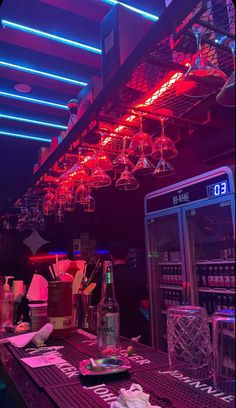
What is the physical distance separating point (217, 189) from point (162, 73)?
4.35 ft

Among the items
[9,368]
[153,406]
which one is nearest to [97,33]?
[9,368]

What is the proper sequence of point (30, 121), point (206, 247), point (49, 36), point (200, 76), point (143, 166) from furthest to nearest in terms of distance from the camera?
point (30, 121), point (206, 247), point (49, 36), point (143, 166), point (200, 76)

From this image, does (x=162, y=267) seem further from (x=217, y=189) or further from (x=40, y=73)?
(x=40, y=73)

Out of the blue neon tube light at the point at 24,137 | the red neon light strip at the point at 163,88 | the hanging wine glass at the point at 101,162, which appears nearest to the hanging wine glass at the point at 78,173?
the hanging wine glass at the point at 101,162

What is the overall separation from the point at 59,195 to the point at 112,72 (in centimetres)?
184

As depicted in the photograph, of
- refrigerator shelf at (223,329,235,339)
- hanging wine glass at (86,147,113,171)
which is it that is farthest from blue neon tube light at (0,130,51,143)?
refrigerator shelf at (223,329,235,339)

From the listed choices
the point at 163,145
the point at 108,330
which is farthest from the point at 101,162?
the point at 108,330

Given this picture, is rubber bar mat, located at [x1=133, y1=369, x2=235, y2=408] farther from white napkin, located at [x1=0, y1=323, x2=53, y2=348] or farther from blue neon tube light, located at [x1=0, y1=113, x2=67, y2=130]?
blue neon tube light, located at [x1=0, y1=113, x2=67, y2=130]

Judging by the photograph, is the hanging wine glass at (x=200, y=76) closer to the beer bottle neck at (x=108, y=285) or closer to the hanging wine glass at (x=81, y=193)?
the beer bottle neck at (x=108, y=285)

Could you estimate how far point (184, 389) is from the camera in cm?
108

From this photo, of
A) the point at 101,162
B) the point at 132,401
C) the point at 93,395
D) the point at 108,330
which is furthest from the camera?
the point at 101,162

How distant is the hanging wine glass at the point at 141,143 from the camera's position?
1879 mm

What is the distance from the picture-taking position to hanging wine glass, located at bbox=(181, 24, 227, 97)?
1.24 m

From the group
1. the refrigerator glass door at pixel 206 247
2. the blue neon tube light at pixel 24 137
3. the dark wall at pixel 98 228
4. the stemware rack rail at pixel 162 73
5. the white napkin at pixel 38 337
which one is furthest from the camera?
the dark wall at pixel 98 228
